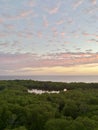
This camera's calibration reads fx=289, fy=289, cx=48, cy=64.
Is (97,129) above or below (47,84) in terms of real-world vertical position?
below

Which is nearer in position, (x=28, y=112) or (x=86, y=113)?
(x=28, y=112)

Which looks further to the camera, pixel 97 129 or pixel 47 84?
pixel 47 84

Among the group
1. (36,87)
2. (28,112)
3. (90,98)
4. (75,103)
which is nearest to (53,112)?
(28,112)

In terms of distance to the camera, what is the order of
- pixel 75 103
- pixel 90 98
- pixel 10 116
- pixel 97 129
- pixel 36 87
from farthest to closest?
pixel 36 87
pixel 90 98
pixel 75 103
pixel 10 116
pixel 97 129

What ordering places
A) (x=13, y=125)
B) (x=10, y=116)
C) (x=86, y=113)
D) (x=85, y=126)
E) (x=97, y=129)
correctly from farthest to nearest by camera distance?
(x=86, y=113) → (x=10, y=116) → (x=13, y=125) → (x=85, y=126) → (x=97, y=129)

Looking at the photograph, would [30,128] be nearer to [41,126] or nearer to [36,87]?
[41,126]

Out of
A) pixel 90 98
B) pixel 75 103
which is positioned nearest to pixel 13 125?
pixel 75 103

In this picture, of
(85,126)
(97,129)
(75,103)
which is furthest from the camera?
Answer: (75,103)

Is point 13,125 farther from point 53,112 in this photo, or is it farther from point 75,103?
point 75,103

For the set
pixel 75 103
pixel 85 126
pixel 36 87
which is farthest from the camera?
pixel 36 87
